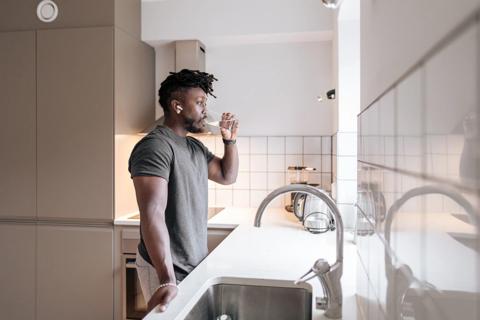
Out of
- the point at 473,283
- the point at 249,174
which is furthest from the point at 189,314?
the point at 249,174

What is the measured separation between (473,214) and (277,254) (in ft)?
4.42

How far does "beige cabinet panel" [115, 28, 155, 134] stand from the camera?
235 centimetres

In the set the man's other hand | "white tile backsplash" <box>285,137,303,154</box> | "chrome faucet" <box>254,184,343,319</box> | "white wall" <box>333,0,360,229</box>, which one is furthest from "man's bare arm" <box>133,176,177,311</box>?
"white tile backsplash" <box>285,137,303,154</box>

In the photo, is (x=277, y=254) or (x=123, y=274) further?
(x=123, y=274)

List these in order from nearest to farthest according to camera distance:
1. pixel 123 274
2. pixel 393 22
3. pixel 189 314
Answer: pixel 393 22 < pixel 189 314 < pixel 123 274

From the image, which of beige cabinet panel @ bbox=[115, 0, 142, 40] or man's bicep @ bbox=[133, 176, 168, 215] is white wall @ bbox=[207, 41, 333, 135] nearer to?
beige cabinet panel @ bbox=[115, 0, 142, 40]

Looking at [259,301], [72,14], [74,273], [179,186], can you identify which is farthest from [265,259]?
[72,14]

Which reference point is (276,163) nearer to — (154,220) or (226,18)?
(226,18)

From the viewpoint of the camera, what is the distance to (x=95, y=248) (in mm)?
2348

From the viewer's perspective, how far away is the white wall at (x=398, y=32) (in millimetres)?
351

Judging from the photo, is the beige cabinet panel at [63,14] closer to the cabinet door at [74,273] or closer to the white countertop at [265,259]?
the cabinet door at [74,273]

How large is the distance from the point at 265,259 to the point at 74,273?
151 centimetres

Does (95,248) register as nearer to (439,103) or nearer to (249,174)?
(249,174)

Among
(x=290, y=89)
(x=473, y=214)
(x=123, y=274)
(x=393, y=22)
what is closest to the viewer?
(x=473, y=214)
